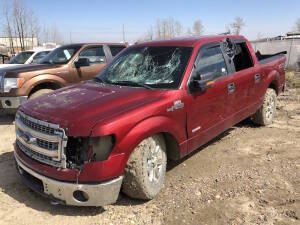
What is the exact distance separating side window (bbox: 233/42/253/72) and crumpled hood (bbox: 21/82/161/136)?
2.09 meters

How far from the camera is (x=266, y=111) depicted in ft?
20.0

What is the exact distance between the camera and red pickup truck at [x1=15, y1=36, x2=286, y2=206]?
2.95 metres

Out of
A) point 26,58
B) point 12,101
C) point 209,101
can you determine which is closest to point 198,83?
point 209,101

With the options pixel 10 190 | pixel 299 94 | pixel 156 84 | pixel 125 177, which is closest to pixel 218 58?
pixel 156 84

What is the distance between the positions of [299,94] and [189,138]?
23.3 ft

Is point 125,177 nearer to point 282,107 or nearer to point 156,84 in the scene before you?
point 156,84

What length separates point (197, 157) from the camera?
472 centimetres

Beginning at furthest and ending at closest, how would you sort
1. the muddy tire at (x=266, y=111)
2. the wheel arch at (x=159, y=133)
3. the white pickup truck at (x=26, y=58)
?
the white pickup truck at (x=26, y=58), the muddy tire at (x=266, y=111), the wheel arch at (x=159, y=133)

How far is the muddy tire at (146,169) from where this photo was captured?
317 cm

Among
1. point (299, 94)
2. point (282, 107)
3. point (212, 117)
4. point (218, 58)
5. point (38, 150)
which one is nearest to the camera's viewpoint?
point (38, 150)

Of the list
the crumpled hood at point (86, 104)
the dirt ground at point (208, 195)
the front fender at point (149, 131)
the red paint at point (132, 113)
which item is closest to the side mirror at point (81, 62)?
the dirt ground at point (208, 195)

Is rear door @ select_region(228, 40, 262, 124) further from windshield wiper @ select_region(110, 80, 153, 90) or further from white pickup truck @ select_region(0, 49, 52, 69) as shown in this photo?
white pickup truck @ select_region(0, 49, 52, 69)

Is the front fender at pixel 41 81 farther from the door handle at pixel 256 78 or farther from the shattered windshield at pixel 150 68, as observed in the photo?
the door handle at pixel 256 78

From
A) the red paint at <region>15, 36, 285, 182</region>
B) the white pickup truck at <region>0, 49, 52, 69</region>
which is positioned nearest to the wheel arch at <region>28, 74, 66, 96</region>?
the red paint at <region>15, 36, 285, 182</region>
